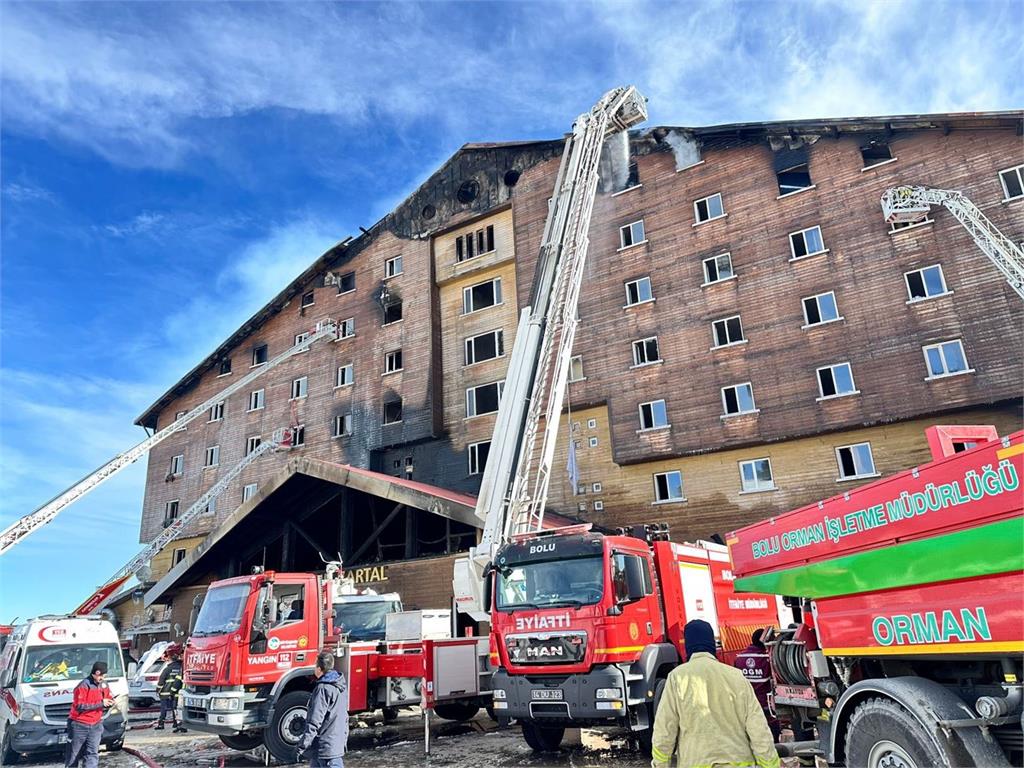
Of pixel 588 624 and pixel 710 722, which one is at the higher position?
pixel 588 624

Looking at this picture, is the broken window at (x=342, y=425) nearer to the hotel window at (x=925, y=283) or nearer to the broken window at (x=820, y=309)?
the broken window at (x=820, y=309)

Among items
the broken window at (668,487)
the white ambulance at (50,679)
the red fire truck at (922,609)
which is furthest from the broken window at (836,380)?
the white ambulance at (50,679)

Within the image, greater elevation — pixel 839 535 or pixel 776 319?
pixel 776 319

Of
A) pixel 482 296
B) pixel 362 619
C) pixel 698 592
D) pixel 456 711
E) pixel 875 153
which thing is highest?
pixel 875 153

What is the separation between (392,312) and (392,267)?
8.25 feet

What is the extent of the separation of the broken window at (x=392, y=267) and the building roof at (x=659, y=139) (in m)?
2.14

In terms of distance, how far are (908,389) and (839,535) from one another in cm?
1493

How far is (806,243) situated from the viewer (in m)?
22.0

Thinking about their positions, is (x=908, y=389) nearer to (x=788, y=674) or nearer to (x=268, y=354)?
(x=788, y=674)

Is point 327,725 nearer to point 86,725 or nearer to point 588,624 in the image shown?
point 588,624

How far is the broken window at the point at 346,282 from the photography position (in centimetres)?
3417

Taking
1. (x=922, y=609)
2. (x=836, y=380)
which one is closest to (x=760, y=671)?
(x=922, y=609)

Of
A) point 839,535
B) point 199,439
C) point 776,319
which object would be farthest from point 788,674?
point 199,439

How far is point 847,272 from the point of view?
819 inches
